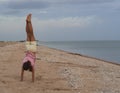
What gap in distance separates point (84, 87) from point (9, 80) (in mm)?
2915

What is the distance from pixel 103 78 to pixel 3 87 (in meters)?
5.37

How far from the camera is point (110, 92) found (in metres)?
14.1

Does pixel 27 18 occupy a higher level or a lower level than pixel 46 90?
higher

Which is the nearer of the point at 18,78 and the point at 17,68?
the point at 18,78

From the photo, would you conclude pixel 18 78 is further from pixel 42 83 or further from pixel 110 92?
pixel 110 92

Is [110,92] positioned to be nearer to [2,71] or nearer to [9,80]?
[9,80]

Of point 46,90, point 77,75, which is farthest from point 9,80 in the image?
point 77,75

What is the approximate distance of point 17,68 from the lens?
1953 cm

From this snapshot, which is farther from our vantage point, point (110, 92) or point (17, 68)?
point (17, 68)

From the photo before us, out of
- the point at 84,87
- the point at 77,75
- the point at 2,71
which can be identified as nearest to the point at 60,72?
the point at 77,75

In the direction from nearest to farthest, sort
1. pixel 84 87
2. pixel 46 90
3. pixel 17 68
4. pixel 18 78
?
pixel 46 90 → pixel 84 87 → pixel 18 78 → pixel 17 68

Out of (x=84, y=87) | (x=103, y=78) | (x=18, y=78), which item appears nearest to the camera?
(x=84, y=87)

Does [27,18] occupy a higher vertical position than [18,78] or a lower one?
higher

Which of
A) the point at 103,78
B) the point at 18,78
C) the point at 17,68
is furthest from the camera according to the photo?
the point at 17,68
